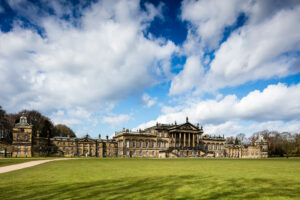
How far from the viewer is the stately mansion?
7075cm

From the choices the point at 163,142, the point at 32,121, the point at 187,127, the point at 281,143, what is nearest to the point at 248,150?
the point at 281,143

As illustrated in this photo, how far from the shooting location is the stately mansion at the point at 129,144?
70.8 m

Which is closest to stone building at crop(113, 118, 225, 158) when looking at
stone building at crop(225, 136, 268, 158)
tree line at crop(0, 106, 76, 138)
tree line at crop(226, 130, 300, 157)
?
stone building at crop(225, 136, 268, 158)

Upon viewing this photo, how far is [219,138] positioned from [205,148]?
868 cm

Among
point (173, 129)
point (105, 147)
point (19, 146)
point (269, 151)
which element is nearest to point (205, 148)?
point (173, 129)

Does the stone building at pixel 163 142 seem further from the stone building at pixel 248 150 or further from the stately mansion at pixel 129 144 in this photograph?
the stone building at pixel 248 150

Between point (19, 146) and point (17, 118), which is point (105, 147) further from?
point (17, 118)

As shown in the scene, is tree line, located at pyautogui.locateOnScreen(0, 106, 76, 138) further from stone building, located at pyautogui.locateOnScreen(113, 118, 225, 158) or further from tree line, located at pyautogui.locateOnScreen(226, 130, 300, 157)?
tree line, located at pyautogui.locateOnScreen(226, 130, 300, 157)

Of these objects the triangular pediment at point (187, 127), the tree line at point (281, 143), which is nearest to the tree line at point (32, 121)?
the triangular pediment at point (187, 127)

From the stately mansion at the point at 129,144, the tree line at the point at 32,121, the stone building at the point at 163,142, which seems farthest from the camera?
the stone building at the point at 163,142

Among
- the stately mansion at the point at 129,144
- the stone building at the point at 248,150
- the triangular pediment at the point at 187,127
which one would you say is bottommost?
the stone building at the point at 248,150

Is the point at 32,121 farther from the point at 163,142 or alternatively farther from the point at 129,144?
the point at 163,142

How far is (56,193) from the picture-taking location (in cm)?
1041

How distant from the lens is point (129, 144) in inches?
3292
